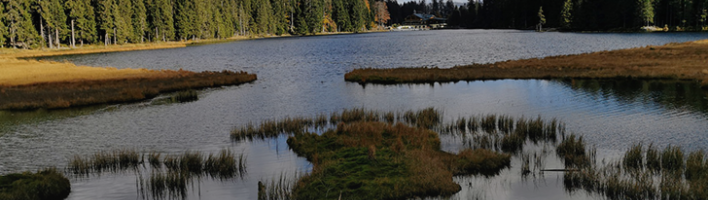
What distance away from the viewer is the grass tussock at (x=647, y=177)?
1163cm

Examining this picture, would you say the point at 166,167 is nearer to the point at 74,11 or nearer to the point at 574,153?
the point at 574,153

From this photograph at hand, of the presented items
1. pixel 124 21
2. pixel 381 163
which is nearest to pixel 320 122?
pixel 381 163

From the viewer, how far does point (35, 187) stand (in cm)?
1268

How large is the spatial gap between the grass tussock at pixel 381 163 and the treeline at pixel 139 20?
286 feet

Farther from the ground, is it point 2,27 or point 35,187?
point 2,27

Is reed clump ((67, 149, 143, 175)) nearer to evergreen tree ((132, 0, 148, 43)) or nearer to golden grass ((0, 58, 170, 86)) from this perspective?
golden grass ((0, 58, 170, 86))

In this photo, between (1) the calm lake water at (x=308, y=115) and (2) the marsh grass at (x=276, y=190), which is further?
(1) the calm lake water at (x=308, y=115)

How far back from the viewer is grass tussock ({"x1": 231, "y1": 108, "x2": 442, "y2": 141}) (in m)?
21.0

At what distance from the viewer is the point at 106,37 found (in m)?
107

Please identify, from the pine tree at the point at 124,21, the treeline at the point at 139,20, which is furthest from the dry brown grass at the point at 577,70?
the pine tree at the point at 124,21

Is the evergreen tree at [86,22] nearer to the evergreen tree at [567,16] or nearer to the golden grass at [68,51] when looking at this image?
the golden grass at [68,51]

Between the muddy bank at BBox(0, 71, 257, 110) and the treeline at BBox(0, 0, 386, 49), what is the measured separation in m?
58.0

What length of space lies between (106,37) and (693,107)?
107m

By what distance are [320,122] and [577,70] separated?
26986 mm
